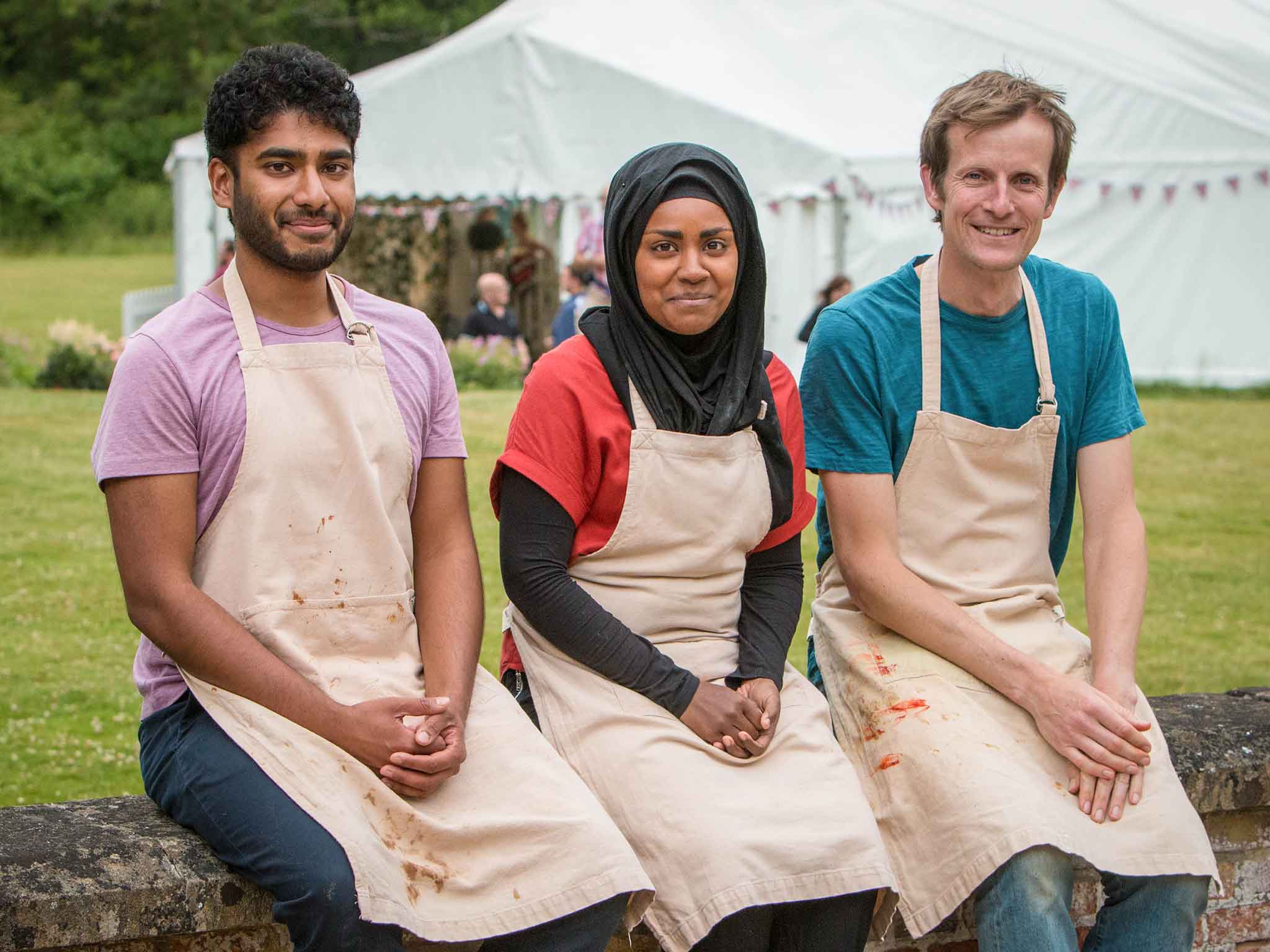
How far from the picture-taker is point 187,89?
121 feet

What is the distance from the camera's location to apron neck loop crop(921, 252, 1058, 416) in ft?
9.34

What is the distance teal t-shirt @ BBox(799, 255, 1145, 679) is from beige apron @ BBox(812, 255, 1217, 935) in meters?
0.03

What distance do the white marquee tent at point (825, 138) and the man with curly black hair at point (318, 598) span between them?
33.9ft

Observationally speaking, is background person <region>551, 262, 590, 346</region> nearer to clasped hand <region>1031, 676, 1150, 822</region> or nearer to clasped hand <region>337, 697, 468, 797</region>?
clasped hand <region>1031, 676, 1150, 822</region>

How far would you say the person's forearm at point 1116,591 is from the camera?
9.03ft

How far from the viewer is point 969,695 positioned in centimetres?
269

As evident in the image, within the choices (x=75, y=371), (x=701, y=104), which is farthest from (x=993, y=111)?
(x=75, y=371)

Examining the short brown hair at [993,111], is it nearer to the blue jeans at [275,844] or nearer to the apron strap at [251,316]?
the apron strap at [251,316]

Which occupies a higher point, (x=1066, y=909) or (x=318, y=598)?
(x=318, y=598)

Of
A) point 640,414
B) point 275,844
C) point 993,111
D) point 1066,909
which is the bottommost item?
point 1066,909

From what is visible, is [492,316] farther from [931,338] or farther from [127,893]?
[127,893]

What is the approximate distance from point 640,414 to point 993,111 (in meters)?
0.91

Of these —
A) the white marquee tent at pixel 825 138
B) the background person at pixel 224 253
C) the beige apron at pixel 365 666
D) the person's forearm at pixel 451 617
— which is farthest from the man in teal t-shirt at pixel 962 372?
the white marquee tent at pixel 825 138

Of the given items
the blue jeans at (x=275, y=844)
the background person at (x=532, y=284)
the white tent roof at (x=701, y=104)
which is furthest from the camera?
the background person at (x=532, y=284)
